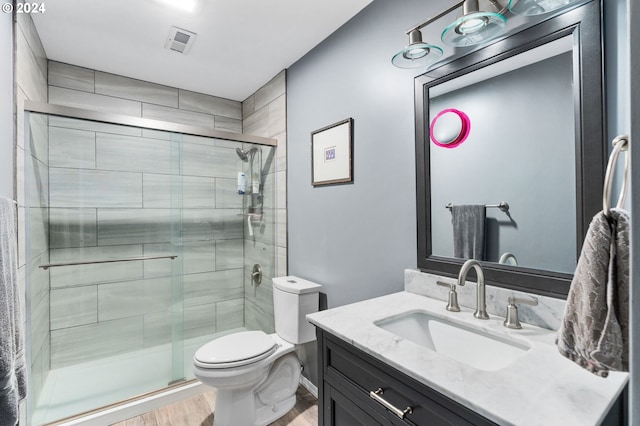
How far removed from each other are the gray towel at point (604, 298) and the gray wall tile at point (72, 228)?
8.08ft

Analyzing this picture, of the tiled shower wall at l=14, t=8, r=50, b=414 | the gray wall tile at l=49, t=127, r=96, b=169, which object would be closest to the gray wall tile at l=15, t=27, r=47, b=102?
the tiled shower wall at l=14, t=8, r=50, b=414

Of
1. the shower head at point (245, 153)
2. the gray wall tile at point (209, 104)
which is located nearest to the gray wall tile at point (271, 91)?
the gray wall tile at point (209, 104)

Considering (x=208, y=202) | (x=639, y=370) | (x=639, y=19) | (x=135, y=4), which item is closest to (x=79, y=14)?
(x=135, y=4)

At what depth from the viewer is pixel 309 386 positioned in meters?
2.16

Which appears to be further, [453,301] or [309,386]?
[309,386]

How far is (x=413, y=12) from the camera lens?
56.4 inches

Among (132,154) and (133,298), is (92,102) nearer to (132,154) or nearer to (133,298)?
(132,154)

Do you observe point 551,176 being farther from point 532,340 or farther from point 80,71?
point 80,71

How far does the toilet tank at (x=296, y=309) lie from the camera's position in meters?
1.97

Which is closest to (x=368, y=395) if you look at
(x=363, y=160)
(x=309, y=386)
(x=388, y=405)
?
(x=388, y=405)

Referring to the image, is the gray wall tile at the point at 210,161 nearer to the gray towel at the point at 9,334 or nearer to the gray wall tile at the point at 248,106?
the gray wall tile at the point at 248,106

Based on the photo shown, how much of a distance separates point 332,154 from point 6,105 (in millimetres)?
1580

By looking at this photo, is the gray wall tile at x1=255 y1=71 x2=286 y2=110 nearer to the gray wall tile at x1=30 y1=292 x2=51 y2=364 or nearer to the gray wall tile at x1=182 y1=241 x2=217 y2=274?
the gray wall tile at x1=182 y1=241 x2=217 y2=274

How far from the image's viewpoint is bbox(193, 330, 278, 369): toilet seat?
1.65 meters
